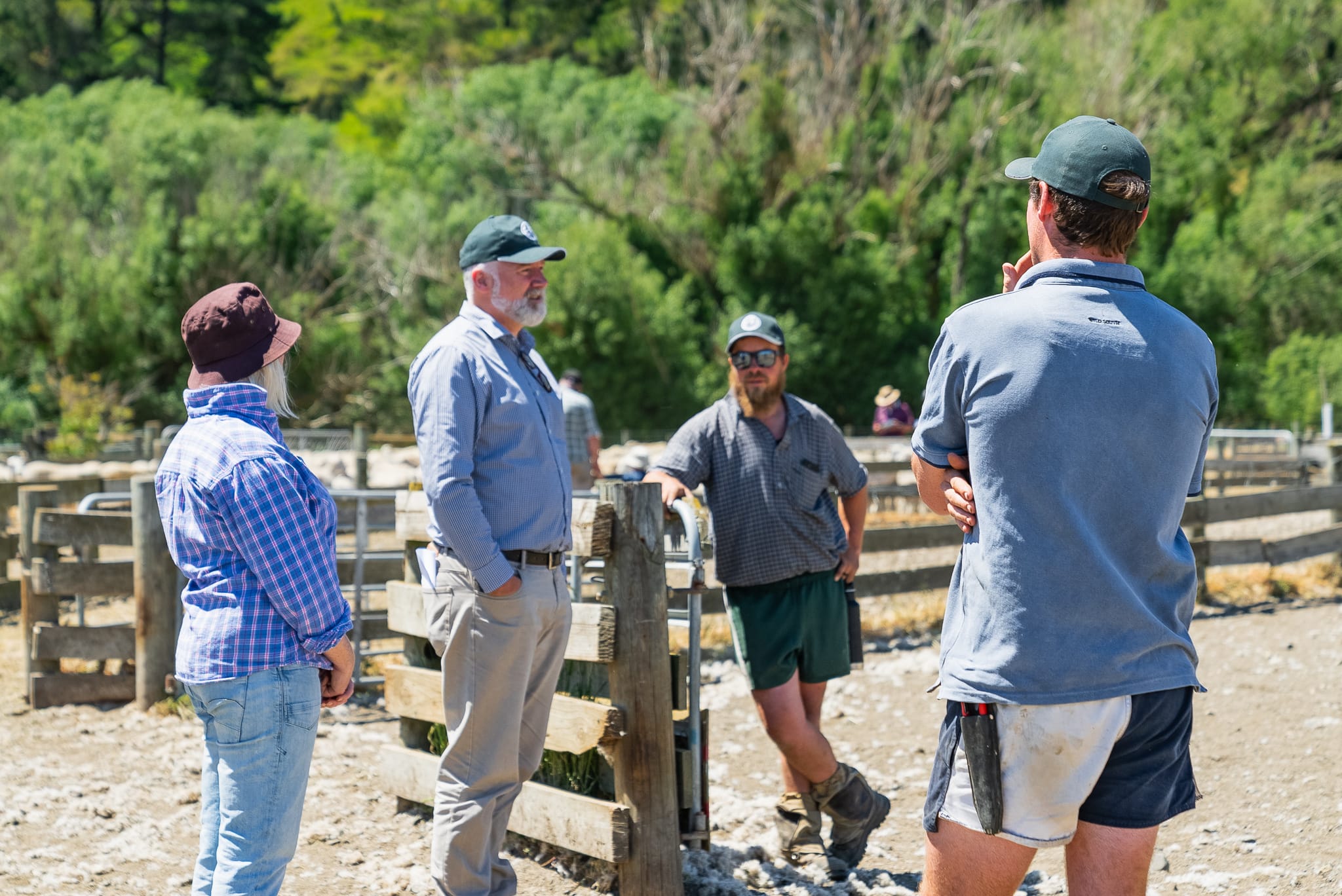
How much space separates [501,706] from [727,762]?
2.61 meters

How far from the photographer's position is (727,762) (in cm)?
609

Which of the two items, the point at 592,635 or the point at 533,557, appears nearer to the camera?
the point at 533,557

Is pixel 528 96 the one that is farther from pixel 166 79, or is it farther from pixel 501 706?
pixel 501 706

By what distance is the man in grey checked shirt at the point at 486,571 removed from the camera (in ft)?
11.8

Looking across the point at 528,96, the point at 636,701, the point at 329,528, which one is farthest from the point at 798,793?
the point at 528,96

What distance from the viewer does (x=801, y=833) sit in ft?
15.0

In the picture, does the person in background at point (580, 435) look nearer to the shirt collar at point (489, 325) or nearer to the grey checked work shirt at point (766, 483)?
the grey checked work shirt at point (766, 483)

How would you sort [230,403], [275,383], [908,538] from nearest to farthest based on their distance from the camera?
[230,403]
[275,383]
[908,538]

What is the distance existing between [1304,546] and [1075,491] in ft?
30.4

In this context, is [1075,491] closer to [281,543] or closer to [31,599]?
[281,543]

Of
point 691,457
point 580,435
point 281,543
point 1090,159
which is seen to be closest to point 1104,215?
point 1090,159

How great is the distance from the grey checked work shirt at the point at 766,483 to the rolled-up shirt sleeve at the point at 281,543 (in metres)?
1.91

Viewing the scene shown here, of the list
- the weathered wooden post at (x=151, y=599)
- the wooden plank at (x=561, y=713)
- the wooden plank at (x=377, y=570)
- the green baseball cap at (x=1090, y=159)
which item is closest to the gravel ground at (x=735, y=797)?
the weathered wooden post at (x=151, y=599)

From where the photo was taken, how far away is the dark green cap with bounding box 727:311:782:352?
4688 millimetres
